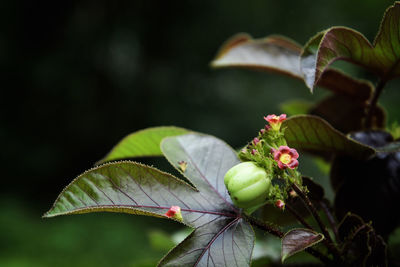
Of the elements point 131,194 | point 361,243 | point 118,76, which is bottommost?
point 118,76

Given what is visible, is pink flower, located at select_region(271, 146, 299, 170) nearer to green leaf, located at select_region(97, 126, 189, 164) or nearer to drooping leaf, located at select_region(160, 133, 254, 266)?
drooping leaf, located at select_region(160, 133, 254, 266)

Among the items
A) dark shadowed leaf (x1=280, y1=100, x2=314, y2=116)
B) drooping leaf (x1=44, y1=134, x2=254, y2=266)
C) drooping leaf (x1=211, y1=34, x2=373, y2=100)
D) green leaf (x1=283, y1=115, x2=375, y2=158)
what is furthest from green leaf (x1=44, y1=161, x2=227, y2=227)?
dark shadowed leaf (x1=280, y1=100, x2=314, y2=116)

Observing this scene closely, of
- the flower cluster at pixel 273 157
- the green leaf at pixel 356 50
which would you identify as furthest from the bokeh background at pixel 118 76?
the flower cluster at pixel 273 157

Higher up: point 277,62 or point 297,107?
point 277,62

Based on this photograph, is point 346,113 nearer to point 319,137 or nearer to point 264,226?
point 319,137

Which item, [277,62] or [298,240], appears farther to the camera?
[277,62]

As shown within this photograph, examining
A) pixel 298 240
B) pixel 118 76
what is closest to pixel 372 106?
pixel 298 240

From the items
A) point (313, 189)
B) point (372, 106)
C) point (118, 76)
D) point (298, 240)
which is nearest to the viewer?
point (298, 240)

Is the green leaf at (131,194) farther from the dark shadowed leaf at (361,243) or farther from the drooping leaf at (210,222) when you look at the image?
the dark shadowed leaf at (361,243)
